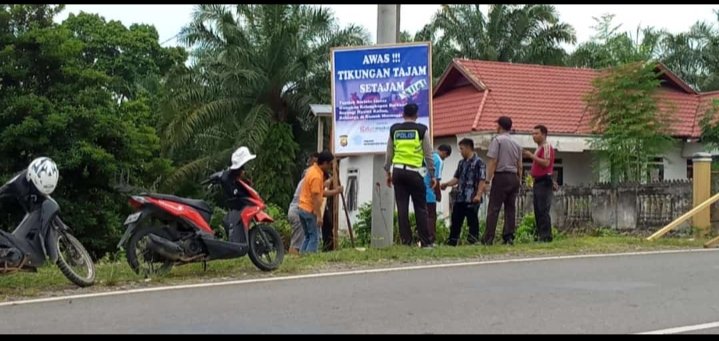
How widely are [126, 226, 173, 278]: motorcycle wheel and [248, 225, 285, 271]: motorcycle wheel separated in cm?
93

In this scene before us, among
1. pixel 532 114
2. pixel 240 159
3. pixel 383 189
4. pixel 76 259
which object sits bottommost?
pixel 76 259

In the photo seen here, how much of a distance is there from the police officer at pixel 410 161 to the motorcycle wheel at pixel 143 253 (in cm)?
337

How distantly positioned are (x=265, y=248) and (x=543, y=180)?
4.70m

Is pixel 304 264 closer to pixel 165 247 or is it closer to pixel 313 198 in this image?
pixel 165 247

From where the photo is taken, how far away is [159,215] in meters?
9.10

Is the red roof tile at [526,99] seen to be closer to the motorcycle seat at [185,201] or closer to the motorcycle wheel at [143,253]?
the motorcycle seat at [185,201]

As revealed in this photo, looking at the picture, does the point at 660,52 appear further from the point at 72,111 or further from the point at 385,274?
the point at 385,274

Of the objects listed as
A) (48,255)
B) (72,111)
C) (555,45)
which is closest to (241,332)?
(48,255)

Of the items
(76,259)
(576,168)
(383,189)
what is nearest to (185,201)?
(76,259)

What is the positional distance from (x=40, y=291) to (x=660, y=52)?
37.5m

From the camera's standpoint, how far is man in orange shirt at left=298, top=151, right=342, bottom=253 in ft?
40.3

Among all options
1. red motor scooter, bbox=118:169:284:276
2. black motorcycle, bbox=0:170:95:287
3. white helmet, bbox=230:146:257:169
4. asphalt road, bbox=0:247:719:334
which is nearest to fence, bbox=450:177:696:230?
asphalt road, bbox=0:247:719:334

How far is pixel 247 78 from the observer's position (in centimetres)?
3353

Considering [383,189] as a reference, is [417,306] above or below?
below
